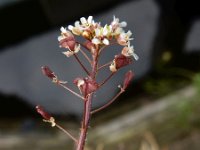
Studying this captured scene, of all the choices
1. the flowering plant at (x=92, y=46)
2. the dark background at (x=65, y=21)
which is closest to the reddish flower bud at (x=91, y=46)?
the flowering plant at (x=92, y=46)

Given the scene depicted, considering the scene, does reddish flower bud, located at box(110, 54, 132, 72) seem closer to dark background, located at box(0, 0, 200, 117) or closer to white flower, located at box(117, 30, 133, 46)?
white flower, located at box(117, 30, 133, 46)

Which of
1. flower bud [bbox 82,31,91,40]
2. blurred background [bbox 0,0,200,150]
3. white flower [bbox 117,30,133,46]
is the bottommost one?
white flower [bbox 117,30,133,46]

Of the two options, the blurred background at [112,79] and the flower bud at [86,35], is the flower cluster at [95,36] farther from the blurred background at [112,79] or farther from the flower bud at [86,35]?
the blurred background at [112,79]

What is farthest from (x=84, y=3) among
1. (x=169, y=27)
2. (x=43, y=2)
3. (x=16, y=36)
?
(x=169, y=27)

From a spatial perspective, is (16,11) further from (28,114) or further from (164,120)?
(164,120)

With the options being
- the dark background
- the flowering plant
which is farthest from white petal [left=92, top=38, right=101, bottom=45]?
the dark background

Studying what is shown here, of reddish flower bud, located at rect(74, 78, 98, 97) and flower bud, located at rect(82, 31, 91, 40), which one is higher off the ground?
flower bud, located at rect(82, 31, 91, 40)

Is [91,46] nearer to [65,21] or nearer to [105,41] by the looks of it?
[105,41]

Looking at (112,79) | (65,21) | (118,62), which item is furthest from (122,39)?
(112,79)

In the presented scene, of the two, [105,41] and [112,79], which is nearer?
[105,41]
